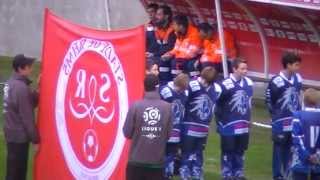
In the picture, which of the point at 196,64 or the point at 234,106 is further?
the point at 196,64

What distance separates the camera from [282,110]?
13320 millimetres

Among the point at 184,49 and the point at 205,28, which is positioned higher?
the point at 205,28

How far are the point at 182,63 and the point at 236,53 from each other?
159 centimetres

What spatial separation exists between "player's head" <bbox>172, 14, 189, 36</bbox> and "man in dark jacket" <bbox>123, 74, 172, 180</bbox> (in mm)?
8455

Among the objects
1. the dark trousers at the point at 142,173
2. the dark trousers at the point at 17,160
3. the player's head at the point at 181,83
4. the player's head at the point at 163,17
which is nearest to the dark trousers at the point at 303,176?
the dark trousers at the point at 142,173

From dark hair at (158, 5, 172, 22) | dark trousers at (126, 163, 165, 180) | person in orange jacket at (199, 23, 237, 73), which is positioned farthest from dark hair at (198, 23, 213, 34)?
dark trousers at (126, 163, 165, 180)

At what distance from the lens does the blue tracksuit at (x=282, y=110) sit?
13219mm

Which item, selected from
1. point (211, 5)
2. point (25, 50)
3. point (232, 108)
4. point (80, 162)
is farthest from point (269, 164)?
point (25, 50)

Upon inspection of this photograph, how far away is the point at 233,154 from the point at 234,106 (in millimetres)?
618

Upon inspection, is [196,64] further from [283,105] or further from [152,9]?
[283,105]

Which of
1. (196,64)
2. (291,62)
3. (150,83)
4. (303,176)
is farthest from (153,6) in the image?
(150,83)

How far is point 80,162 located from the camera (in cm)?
1130

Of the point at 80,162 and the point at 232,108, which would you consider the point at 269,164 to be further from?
the point at 80,162

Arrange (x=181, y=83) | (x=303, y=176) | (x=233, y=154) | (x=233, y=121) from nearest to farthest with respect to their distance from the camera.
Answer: (x=303, y=176) → (x=181, y=83) → (x=233, y=121) → (x=233, y=154)
